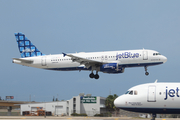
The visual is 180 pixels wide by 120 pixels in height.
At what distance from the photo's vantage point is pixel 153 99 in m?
24.2

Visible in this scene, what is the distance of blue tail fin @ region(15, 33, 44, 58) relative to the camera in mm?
59100

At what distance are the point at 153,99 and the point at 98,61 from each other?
77.9ft

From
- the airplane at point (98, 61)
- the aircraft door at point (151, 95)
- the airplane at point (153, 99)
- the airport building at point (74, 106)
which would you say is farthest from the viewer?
the airport building at point (74, 106)

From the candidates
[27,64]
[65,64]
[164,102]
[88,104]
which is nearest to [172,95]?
[164,102]

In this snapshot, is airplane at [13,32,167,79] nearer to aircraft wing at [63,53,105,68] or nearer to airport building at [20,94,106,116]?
aircraft wing at [63,53,105,68]

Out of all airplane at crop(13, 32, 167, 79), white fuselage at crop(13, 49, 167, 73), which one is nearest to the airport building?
airplane at crop(13, 32, 167, 79)

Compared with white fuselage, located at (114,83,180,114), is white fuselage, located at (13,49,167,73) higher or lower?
higher

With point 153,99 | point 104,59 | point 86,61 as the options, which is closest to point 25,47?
point 86,61

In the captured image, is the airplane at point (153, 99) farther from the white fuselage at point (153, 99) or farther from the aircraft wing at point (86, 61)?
the aircraft wing at point (86, 61)

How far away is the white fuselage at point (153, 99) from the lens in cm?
2384

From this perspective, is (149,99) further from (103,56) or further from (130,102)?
(103,56)

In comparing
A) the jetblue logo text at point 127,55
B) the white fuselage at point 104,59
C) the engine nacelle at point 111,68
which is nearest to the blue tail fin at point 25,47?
the white fuselage at point 104,59

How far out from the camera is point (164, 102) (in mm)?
23922

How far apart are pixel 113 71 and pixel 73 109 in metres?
35.5
